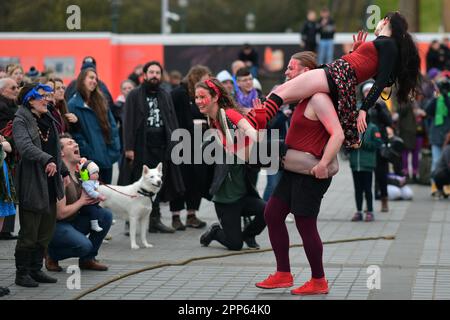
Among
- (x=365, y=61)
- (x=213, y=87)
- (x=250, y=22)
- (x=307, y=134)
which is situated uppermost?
(x=365, y=61)

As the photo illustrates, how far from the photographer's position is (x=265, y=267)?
31.9 ft

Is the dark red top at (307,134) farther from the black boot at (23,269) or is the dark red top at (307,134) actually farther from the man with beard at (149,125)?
the man with beard at (149,125)

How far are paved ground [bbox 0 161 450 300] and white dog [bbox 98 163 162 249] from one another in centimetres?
29

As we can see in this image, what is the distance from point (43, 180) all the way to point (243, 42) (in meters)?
19.1

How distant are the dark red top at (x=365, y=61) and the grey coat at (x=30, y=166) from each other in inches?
98.3

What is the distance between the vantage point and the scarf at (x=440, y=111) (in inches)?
679

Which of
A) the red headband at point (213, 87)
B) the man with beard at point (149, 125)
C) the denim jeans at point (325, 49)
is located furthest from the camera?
the denim jeans at point (325, 49)

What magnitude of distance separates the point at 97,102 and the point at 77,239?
2.98 meters

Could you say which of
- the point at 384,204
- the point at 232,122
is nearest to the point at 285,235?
the point at 232,122

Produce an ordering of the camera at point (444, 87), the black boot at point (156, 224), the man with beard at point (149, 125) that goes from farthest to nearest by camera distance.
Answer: the camera at point (444, 87) < the black boot at point (156, 224) < the man with beard at point (149, 125)

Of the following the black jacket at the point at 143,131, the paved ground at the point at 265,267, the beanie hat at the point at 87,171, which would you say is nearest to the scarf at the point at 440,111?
the paved ground at the point at 265,267

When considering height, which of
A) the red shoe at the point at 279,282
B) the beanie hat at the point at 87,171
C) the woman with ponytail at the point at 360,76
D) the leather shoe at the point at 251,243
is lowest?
the leather shoe at the point at 251,243

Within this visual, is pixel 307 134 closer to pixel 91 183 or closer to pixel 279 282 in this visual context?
pixel 279 282
